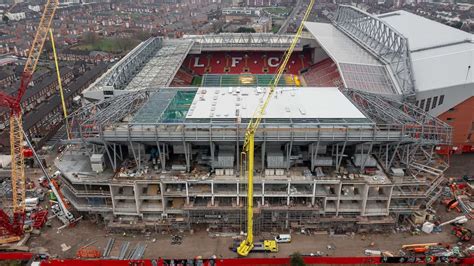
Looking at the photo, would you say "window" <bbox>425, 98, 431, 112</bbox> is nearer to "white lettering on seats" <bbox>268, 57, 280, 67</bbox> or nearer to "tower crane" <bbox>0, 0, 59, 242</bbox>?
"white lettering on seats" <bbox>268, 57, 280, 67</bbox>

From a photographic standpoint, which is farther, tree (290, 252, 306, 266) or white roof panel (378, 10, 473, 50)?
white roof panel (378, 10, 473, 50)

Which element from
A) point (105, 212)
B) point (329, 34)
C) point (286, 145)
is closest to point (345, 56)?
point (329, 34)

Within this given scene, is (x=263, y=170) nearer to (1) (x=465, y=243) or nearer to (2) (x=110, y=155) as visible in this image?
(2) (x=110, y=155)

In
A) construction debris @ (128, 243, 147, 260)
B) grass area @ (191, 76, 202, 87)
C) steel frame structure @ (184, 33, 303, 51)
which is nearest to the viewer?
construction debris @ (128, 243, 147, 260)

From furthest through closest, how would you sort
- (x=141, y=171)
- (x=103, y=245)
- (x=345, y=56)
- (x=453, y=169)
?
(x=345, y=56) < (x=453, y=169) < (x=141, y=171) < (x=103, y=245)

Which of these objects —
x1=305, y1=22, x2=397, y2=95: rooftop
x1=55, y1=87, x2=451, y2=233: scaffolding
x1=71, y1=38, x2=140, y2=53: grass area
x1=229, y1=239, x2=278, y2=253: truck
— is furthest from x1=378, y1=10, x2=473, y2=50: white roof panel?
x1=71, y1=38, x2=140, y2=53: grass area

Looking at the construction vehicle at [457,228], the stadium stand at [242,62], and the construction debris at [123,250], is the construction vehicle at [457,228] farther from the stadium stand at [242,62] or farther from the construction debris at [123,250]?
the stadium stand at [242,62]

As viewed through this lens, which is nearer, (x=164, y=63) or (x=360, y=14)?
(x=164, y=63)
